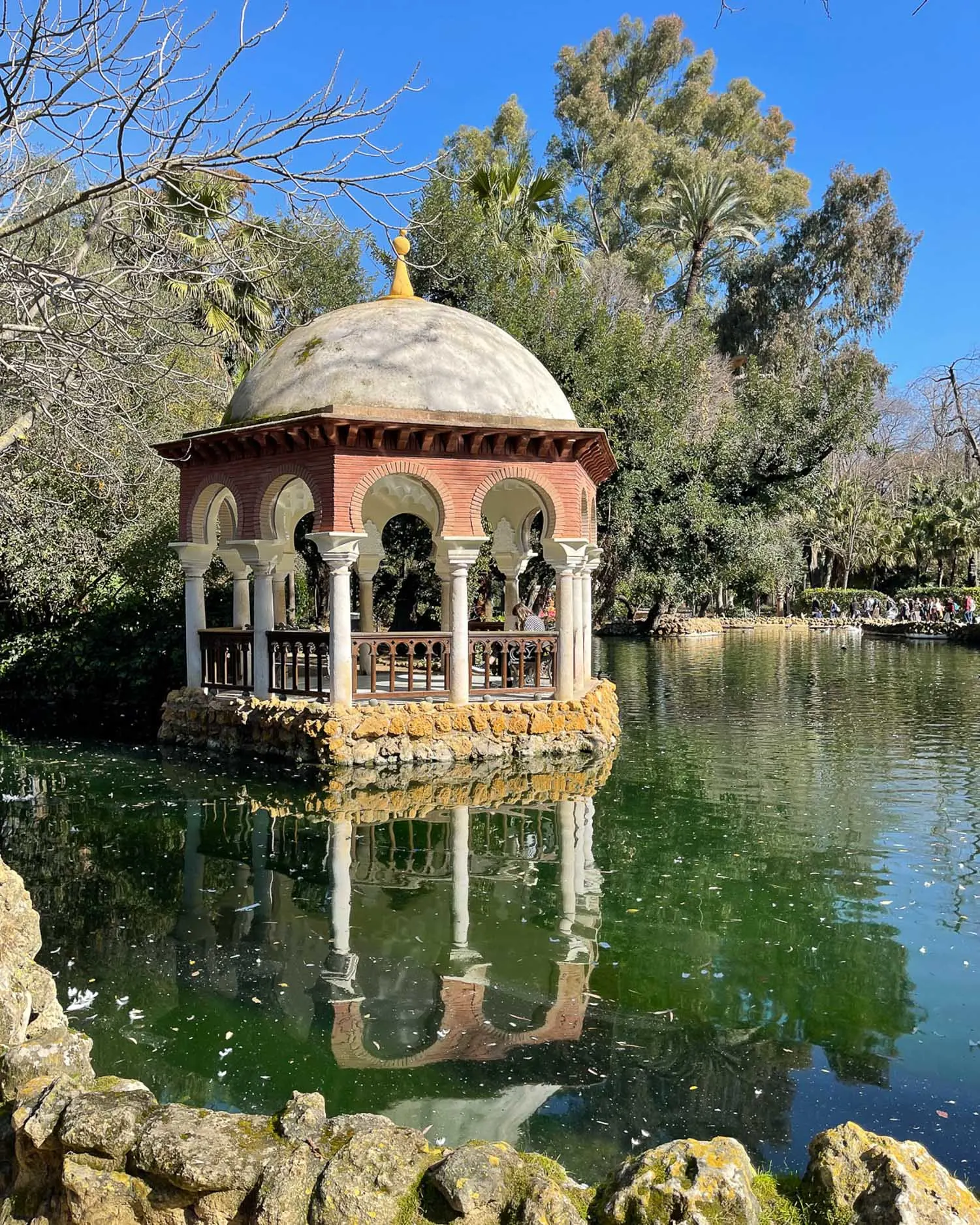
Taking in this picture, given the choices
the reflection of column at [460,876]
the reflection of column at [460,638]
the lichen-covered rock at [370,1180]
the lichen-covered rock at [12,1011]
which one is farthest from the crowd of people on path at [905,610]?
the lichen-covered rock at [370,1180]

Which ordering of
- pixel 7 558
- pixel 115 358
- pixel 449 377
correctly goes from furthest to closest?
pixel 7 558 < pixel 449 377 < pixel 115 358

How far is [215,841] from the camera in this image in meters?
9.43

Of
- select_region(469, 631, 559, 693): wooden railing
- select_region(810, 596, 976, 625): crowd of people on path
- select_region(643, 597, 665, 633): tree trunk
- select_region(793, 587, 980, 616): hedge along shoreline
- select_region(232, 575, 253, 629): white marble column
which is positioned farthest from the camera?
select_region(793, 587, 980, 616): hedge along shoreline

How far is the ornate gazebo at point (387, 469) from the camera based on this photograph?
42.4 feet

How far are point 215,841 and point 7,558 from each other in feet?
36.0

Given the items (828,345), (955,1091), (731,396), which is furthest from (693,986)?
(828,345)

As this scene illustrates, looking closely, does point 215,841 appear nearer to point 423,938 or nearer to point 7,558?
point 423,938

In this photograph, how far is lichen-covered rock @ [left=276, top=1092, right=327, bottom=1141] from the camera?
326 cm

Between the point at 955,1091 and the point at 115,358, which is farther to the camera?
the point at 115,358

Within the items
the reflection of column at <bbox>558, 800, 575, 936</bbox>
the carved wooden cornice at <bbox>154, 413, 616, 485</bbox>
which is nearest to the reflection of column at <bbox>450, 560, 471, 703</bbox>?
the carved wooden cornice at <bbox>154, 413, 616, 485</bbox>

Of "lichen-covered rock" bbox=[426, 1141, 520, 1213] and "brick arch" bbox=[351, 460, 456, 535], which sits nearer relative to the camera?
"lichen-covered rock" bbox=[426, 1141, 520, 1213]

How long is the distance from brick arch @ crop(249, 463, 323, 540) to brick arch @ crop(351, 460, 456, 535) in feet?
1.50

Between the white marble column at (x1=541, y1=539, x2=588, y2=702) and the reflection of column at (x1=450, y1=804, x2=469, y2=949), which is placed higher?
the white marble column at (x1=541, y1=539, x2=588, y2=702)

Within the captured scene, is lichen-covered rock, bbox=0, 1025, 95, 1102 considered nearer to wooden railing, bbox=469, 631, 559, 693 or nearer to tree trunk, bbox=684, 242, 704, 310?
wooden railing, bbox=469, 631, 559, 693
